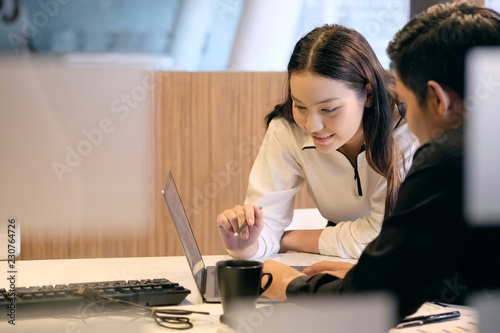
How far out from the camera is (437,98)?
85 cm

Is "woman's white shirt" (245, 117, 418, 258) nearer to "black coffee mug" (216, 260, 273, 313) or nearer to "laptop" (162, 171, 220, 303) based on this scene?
"laptop" (162, 171, 220, 303)

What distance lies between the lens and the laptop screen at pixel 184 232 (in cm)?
107

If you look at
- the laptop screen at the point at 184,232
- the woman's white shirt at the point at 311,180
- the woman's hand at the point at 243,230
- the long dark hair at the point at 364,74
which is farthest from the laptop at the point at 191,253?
the long dark hair at the point at 364,74

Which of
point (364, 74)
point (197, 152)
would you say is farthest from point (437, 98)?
point (197, 152)

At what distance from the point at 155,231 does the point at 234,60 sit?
87cm

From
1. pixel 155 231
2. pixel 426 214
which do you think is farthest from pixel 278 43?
pixel 426 214

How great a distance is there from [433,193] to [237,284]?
33cm

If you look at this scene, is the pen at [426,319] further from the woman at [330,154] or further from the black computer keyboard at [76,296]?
the woman at [330,154]

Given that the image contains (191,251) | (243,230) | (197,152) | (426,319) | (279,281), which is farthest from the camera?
(197,152)

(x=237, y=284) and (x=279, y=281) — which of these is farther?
(x=279, y=281)

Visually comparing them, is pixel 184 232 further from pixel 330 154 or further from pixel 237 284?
pixel 330 154

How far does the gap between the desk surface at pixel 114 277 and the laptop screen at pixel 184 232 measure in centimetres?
3

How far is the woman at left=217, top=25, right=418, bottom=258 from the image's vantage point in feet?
4.61

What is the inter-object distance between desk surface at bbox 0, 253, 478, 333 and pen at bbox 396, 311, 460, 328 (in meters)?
0.27
